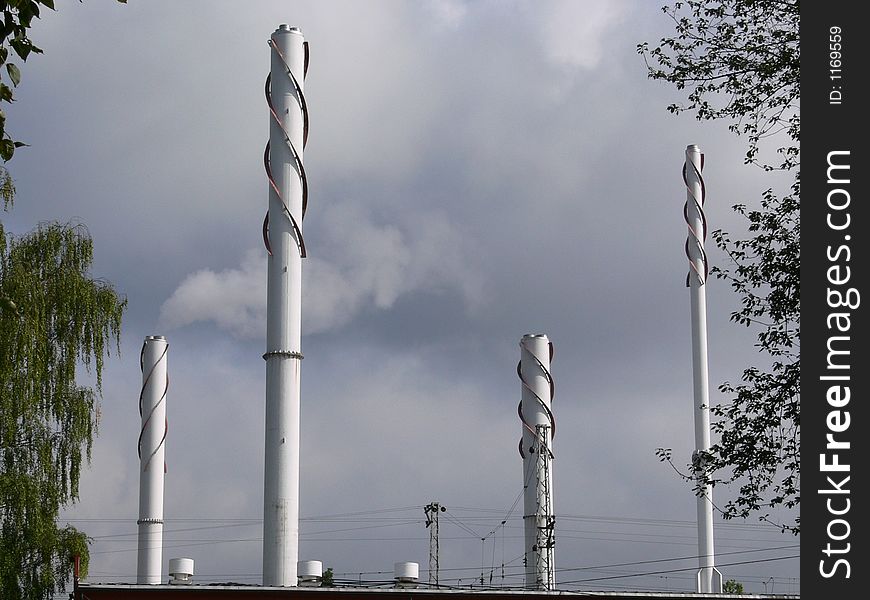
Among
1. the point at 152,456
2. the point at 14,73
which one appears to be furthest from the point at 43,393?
the point at 14,73

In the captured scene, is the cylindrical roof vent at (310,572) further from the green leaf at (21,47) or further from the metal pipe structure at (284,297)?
the green leaf at (21,47)

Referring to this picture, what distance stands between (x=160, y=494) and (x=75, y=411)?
15.1 meters

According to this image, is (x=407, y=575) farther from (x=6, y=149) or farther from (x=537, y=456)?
(x=6, y=149)

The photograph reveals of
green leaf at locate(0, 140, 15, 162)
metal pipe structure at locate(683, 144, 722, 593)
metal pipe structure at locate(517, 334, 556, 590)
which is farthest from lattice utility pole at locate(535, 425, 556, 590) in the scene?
green leaf at locate(0, 140, 15, 162)

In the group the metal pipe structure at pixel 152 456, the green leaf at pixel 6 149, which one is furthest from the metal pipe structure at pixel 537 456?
the green leaf at pixel 6 149

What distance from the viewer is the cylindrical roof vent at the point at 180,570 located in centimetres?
3556

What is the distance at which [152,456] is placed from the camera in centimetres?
4781

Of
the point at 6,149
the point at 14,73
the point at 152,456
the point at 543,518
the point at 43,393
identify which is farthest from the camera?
the point at 152,456

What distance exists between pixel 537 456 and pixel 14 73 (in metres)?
36.3

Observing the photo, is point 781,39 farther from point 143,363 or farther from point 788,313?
point 143,363

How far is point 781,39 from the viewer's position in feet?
52.5

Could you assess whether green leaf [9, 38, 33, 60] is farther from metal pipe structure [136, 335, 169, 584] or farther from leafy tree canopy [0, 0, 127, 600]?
metal pipe structure [136, 335, 169, 584]

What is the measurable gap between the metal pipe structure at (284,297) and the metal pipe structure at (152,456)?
37.6 ft
